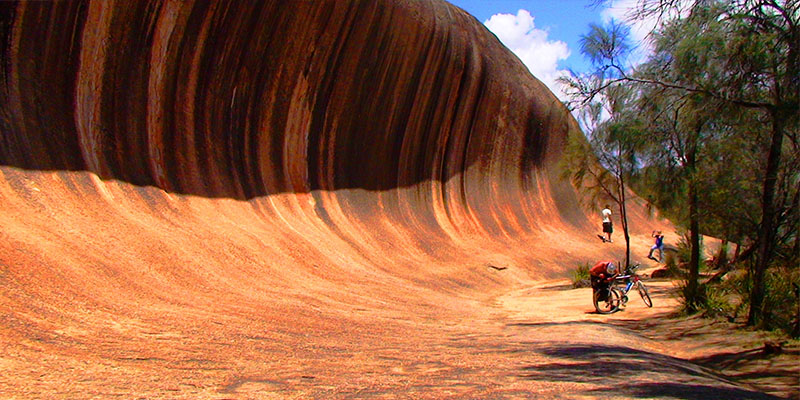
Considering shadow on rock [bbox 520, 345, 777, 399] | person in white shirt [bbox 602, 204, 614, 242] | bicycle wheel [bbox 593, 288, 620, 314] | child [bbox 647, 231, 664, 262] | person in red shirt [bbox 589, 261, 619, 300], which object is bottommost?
shadow on rock [bbox 520, 345, 777, 399]

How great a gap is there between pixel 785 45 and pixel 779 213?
2.57 meters

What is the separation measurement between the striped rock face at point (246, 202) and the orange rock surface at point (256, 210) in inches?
2.0

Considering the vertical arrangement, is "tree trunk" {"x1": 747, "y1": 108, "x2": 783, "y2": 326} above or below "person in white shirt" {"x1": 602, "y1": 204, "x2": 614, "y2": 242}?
below

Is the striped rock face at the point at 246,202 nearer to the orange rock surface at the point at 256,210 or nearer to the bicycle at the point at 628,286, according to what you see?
the orange rock surface at the point at 256,210

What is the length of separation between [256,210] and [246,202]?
292 mm

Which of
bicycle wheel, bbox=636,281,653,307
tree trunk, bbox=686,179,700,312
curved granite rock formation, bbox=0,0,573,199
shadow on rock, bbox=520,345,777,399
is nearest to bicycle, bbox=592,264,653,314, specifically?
bicycle wheel, bbox=636,281,653,307

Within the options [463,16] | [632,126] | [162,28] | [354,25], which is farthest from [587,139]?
[162,28]

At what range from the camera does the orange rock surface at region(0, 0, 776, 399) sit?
6000mm

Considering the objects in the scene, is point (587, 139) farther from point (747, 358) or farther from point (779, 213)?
point (747, 358)

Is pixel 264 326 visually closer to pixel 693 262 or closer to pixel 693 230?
pixel 693 262

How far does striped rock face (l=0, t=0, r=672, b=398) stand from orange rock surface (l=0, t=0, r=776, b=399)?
0.16 feet

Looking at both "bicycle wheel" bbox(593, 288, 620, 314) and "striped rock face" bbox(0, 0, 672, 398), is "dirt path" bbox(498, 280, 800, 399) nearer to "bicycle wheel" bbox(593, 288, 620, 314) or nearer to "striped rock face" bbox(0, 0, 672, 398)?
"bicycle wheel" bbox(593, 288, 620, 314)

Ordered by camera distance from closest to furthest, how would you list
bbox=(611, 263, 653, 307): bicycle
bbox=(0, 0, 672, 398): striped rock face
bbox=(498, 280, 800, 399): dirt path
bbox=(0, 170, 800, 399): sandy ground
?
bbox=(0, 170, 800, 399): sandy ground, bbox=(498, 280, 800, 399): dirt path, bbox=(0, 0, 672, 398): striped rock face, bbox=(611, 263, 653, 307): bicycle

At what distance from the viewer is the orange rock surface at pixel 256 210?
600cm
